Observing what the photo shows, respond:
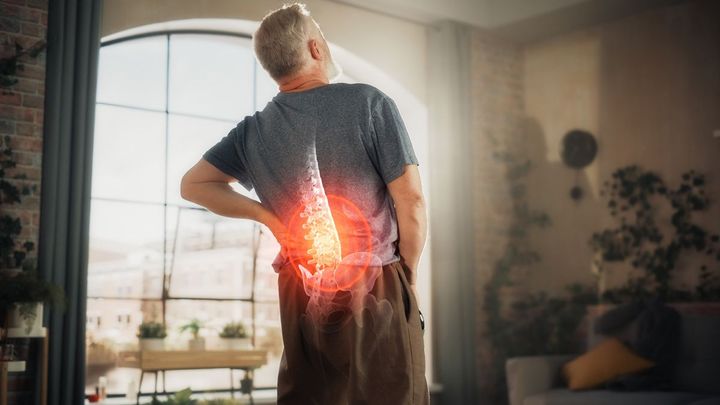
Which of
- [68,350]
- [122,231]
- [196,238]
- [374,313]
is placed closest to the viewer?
[374,313]

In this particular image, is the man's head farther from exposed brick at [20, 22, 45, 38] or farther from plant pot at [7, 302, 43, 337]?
exposed brick at [20, 22, 45, 38]

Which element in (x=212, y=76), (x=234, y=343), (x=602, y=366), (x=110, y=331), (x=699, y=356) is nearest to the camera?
(x=699, y=356)

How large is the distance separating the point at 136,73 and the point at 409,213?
14.1 feet

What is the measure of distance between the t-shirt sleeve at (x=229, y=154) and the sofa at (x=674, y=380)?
324cm

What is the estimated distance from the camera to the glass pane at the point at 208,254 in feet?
18.1

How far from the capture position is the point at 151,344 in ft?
16.5

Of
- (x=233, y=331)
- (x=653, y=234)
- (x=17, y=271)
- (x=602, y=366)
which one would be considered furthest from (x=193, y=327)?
(x=653, y=234)

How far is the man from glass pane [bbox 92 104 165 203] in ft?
12.9

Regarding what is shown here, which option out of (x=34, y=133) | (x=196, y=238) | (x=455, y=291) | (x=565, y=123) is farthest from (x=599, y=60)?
(x=34, y=133)

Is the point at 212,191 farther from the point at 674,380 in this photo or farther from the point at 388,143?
the point at 674,380

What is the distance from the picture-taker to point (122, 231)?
17.6ft

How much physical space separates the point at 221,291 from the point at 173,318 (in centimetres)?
50

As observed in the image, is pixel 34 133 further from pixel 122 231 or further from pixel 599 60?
pixel 599 60

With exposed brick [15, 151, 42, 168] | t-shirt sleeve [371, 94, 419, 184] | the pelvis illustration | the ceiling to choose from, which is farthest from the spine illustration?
the ceiling
